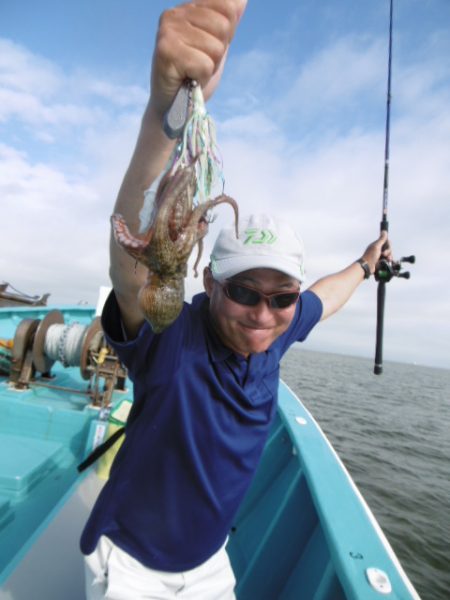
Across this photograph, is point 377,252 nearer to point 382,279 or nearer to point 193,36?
point 382,279

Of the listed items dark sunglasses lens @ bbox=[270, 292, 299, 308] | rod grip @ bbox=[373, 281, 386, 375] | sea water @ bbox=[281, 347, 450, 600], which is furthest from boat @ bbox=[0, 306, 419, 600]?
sea water @ bbox=[281, 347, 450, 600]

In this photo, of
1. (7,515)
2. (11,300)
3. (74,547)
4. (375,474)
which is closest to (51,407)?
(7,515)

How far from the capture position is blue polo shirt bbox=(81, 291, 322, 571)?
165cm

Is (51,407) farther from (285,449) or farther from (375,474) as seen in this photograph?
(375,474)

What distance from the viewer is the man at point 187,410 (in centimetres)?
158

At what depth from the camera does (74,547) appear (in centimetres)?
260

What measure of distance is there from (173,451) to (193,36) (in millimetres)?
1738

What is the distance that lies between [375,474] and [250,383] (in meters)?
10.2

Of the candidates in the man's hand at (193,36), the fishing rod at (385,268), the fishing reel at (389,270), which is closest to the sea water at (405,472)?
the fishing rod at (385,268)

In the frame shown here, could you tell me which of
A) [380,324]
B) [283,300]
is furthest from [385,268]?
[283,300]

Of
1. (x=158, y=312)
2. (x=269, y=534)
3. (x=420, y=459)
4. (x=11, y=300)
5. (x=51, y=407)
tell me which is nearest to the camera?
(x=158, y=312)

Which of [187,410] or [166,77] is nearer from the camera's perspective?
[166,77]

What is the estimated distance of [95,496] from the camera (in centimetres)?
330

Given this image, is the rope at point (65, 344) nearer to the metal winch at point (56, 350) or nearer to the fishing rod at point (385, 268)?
the metal winch at point (56, 350)
